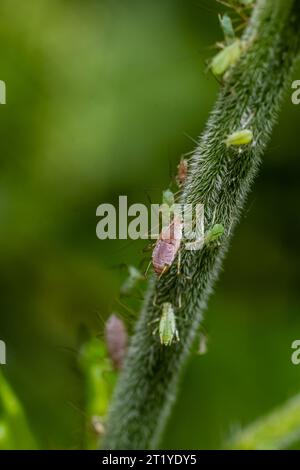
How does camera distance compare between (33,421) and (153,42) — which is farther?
(153,42)

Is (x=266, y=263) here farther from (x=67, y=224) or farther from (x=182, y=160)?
(x=182, y=160)

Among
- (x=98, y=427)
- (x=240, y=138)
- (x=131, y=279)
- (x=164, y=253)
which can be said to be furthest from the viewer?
(x=98, y=427)

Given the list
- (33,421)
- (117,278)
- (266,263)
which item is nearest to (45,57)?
(117,278)

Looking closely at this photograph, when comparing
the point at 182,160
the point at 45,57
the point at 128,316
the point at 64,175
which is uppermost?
the point at 45,57

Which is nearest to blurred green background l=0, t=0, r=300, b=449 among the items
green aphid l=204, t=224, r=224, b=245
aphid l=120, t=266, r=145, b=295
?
aphid l=120, t=266, r=145, b=295

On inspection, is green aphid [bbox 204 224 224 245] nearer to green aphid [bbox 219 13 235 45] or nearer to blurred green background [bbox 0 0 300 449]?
green aphid [bbox 219 13 235 45]

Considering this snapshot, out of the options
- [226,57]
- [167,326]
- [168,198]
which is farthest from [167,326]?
[226,57]

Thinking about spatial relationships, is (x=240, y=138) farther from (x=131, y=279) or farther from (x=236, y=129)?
(x=131, y=279)
